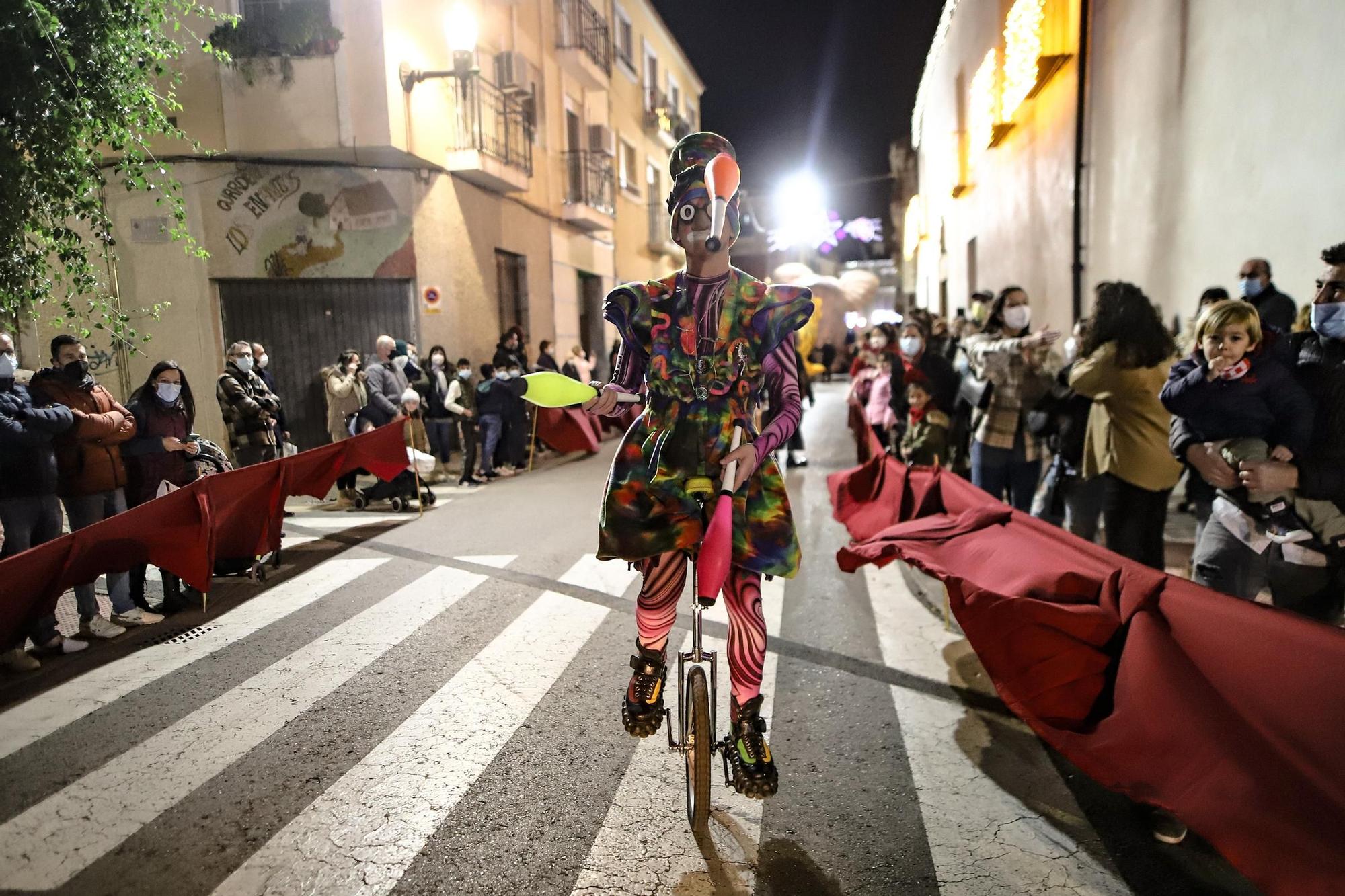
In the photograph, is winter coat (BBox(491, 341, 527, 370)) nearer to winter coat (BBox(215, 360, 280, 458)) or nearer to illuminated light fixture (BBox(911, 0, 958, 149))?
winter coat (BBox(215, 360, 280, 458))

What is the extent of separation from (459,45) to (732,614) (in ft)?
45.8

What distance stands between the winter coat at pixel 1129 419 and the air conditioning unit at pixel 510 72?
14.7 meters

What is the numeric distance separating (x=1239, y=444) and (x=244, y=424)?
8.06 meters

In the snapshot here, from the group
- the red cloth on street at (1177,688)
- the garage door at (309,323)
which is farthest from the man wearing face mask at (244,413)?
the red cloth on street at (1177,688)

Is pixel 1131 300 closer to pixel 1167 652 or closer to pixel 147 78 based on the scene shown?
pixel 1167 652

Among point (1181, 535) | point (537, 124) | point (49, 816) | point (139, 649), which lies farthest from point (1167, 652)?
point (537, 124)

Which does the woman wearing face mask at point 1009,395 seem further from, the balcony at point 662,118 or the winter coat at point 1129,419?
the balcony at point 662,118

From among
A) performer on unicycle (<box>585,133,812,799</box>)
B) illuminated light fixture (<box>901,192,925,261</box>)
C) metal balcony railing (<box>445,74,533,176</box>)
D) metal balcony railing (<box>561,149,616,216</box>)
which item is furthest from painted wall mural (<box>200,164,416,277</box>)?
illuminated light fixture (<box>901,192,925,261</box>)

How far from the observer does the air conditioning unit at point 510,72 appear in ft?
54.8

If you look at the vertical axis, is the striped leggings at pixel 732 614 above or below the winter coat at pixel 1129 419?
below

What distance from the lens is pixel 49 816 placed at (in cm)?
323

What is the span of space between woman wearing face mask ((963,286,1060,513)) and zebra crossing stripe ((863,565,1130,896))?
6.77 ft

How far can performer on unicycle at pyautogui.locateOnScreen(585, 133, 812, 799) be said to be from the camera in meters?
2.96

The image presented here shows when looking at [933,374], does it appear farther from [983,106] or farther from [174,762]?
[983,106]
